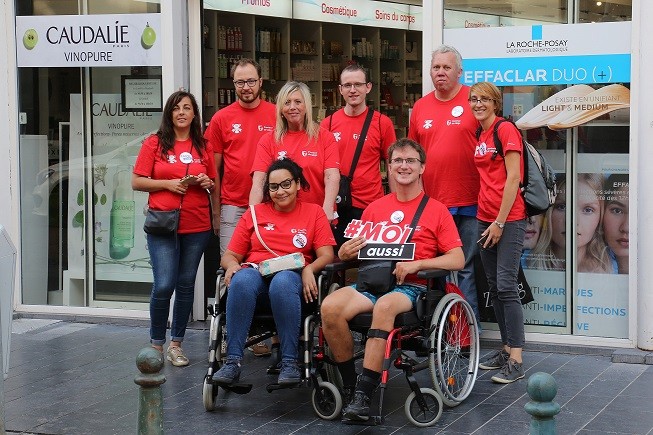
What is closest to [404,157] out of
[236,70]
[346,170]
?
[346,170]

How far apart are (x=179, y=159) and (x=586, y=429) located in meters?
3.34

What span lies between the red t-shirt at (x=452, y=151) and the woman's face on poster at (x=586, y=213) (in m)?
0.92

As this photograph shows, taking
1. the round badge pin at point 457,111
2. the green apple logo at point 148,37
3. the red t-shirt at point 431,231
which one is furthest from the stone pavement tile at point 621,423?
the green apple logo at point 148,37

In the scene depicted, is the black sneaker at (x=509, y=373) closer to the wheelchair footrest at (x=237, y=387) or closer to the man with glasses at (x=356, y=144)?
the man with glasses at (x=356, y=144)

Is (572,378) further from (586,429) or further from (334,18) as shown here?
(334,18)

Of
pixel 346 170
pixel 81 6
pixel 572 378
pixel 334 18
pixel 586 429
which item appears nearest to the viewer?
pixel 586 429

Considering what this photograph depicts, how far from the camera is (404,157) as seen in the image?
6801 mm

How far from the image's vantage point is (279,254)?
7.11 m

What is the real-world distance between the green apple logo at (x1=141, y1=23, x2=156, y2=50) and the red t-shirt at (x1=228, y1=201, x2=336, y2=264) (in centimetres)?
280

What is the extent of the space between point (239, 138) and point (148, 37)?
1.75 metres

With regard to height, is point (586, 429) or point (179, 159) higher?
point (179, 159)

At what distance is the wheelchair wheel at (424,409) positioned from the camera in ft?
21.0

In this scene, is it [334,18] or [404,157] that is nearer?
[404,157]

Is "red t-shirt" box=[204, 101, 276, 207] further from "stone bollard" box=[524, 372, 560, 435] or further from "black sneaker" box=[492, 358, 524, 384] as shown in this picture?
"stone bollard" box=[524, 372, 560, 435]
